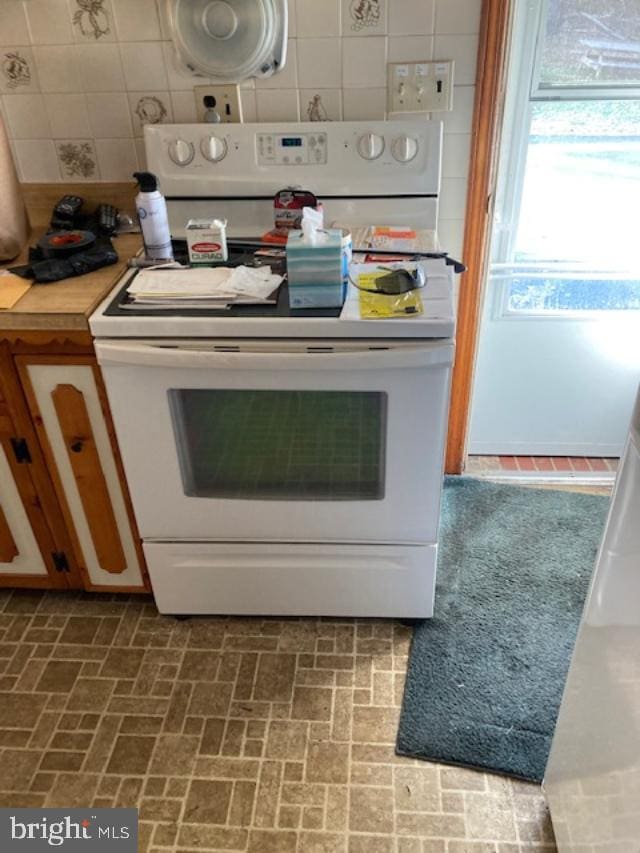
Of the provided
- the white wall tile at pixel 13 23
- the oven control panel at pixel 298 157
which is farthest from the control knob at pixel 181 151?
the white wall tile at pixel 13 23

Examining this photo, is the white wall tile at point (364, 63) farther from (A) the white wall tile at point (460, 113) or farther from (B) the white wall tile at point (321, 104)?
(A) the white wall tile at point (460, 113)

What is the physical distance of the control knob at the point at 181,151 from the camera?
5.73 feet

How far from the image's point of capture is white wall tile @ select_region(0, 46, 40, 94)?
1768 mm

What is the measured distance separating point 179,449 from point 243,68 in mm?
941

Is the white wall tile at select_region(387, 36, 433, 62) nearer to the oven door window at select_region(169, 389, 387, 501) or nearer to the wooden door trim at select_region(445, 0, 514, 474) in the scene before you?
the wooden door trim at select_region(445, 0, 514, 474)

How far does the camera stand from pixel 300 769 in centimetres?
151

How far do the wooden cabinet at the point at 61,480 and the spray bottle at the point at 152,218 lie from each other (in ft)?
0.96

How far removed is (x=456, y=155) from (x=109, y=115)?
899mm

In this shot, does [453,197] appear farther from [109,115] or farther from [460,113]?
[109,115]

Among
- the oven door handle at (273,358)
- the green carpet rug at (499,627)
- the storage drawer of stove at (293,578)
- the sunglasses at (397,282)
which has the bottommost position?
the green carpet rug at (499,627)

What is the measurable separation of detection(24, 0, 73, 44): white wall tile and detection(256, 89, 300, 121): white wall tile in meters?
0.48

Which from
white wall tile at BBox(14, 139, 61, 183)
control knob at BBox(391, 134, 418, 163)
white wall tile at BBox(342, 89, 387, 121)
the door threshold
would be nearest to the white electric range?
control knob at BBox(391, 134, 418, 163)

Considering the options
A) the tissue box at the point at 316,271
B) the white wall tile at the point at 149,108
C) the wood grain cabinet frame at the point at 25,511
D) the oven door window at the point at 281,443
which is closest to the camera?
the tissue box at the point at 316,271

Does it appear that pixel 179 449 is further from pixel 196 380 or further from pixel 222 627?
pixel 222 627
